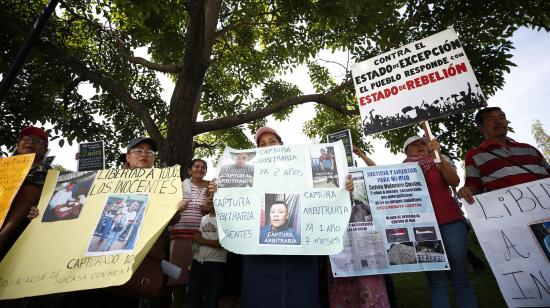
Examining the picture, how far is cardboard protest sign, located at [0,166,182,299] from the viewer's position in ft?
5.74

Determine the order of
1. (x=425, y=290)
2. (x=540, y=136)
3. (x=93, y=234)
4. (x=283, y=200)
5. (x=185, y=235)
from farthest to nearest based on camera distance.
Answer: (x=540, y=136), (x=425, y=290), (x=185, y=235), (x=283, y=200), (x=93, y=234)

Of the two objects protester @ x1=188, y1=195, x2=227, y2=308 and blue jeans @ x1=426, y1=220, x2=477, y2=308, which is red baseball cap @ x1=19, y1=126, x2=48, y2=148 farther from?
blue jeans @ x1=426, y1=220, x2=477, y2=308

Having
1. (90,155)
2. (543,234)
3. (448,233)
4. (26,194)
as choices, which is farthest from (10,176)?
(543,234)

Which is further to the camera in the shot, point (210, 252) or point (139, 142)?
point (210, 252)

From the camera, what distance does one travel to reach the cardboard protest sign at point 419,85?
3006 mm

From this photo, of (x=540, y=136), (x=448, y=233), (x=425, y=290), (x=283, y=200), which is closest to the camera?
(x=283, y=200)

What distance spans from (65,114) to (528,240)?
803 cm

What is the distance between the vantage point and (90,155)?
368 cm

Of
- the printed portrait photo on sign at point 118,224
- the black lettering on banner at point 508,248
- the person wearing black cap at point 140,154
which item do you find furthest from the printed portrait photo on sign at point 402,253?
the person wearing black cap at point 140,154

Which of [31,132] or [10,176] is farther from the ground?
[31,132]

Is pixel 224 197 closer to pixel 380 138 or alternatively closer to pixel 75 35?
pixel 380 138

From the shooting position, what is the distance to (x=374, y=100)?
11.3 feet

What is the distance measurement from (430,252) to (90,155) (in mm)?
3961

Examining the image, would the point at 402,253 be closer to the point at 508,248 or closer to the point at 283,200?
the point at 508,248
